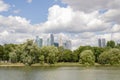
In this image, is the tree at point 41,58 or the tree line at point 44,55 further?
the tree at point 41,58

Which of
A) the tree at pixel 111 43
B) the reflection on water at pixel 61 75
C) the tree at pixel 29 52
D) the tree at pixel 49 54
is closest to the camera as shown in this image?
the reflection on water at pixel 61 75

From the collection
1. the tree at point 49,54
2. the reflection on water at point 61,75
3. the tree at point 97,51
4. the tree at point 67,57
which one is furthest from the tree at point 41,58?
the reflection on water at point 61,75

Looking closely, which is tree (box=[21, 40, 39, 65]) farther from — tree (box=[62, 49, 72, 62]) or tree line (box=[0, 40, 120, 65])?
tree (box=[62, 49, 72, 62])

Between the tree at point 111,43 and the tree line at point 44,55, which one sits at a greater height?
the tree at point 111,43

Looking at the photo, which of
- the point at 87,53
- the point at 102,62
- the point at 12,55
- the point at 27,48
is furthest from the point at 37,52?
the point at 102,62

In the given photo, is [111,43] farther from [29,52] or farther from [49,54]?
[29,52]

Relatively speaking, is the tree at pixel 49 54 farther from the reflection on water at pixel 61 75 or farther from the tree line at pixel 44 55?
the reflection on water at pixel 61 75

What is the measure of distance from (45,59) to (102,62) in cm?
2403

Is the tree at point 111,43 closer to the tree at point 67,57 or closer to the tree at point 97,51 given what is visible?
the tree at point 97,51

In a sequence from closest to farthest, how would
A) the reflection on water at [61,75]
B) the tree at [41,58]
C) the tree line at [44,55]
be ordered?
the reflection on water at [61,75] < the tree line at [44,55] < the tree at [41,58]

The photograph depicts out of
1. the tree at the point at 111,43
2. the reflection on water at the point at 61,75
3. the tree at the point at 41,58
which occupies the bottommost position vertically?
the reflection on water at the point at 61,75

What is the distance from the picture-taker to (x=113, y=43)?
155000mm

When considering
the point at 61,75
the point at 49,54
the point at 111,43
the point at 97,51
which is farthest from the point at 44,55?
the point at 61,75

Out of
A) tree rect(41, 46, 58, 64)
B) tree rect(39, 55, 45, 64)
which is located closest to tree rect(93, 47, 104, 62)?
tree rect(41, 46, 58, 64)
